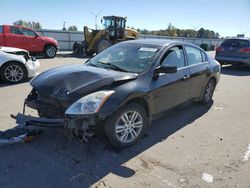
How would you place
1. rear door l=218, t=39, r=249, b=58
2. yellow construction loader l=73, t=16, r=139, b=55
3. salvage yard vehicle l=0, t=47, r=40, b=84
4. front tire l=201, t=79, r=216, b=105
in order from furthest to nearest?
yellow construction loader l=73, t=16, r=139, b=55, rear door l=218, t=39, r=249, b=58, salvage yard vehicle l=0, t=47, r=40, b=84, front tire l=201, t=79, r=216, b=105

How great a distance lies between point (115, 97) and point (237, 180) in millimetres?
1895

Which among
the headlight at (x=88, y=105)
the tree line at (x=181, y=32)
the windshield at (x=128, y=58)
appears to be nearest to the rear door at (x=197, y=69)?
the windshield at (x=128, y=58)

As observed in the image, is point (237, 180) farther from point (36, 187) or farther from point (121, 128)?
point (36, 187)

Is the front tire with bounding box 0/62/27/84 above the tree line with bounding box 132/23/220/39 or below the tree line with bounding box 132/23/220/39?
below

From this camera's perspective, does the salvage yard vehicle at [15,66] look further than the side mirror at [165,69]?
Yes

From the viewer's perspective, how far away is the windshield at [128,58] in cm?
448

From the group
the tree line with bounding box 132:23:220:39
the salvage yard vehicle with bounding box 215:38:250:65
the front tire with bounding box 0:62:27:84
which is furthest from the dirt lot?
the tree line with bounding box 132:23:220:39

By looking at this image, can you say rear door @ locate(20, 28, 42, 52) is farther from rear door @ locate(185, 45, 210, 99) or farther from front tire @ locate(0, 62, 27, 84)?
rear door @ locate(185, 45, 210, 99)

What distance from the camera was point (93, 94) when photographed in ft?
11.9

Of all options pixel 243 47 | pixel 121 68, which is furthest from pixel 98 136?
pixel 243 47

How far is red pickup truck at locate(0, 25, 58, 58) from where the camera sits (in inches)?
570

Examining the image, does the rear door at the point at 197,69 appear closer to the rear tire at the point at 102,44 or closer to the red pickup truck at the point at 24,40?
the red pickup truck at the point at 24,40

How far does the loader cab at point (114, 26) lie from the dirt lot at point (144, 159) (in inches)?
575

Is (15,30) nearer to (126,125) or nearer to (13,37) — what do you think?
(13,37)
